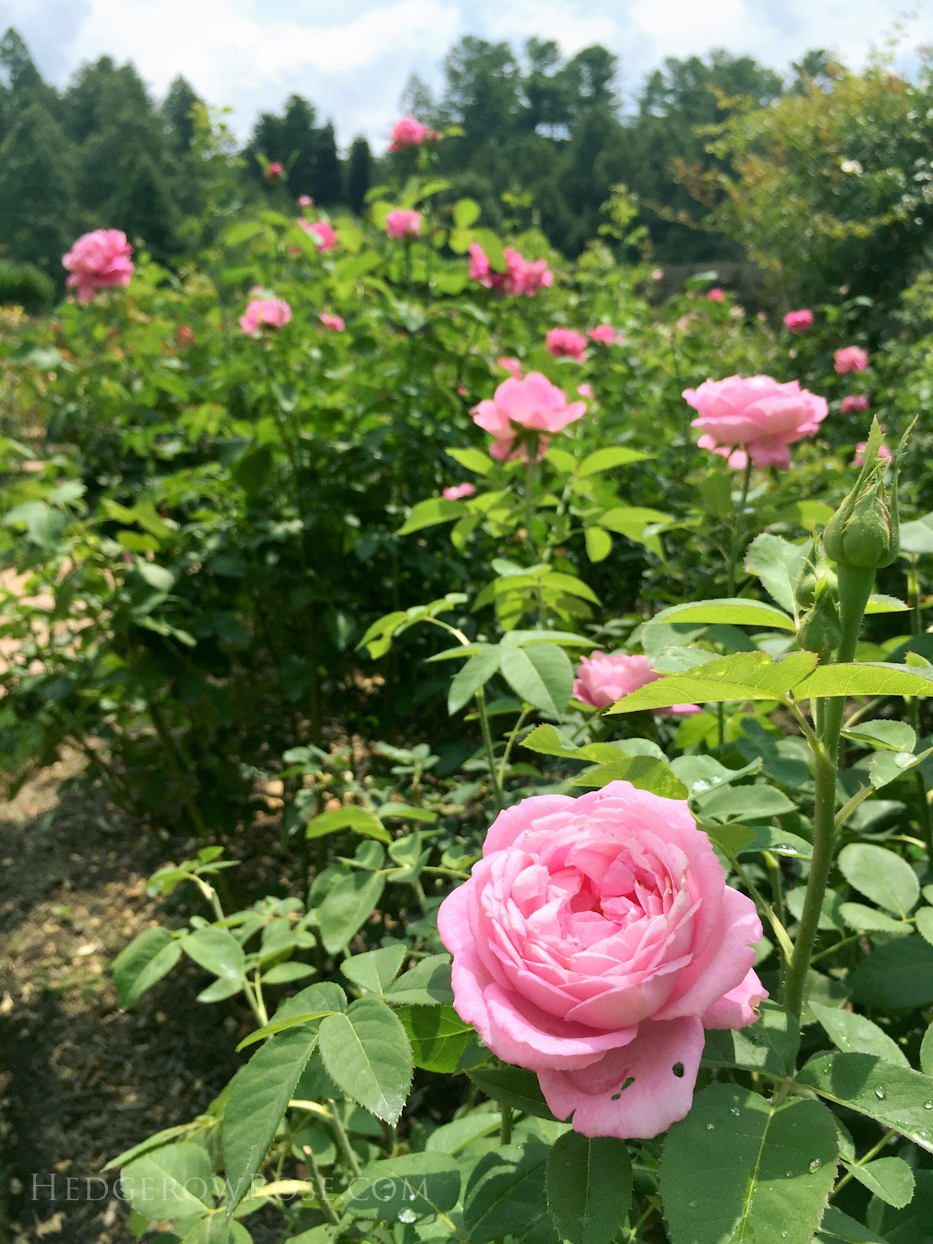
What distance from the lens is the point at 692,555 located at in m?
2.09

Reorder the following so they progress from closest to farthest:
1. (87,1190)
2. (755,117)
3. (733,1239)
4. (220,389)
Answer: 1. (733,1239)
2. (87,1190)
3. (220,389)
4. (755,117)

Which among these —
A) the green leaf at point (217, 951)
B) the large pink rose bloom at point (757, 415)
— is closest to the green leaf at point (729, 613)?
the large pink rose bloom at point (757, 415)

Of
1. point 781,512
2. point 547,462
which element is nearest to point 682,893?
point 781,512

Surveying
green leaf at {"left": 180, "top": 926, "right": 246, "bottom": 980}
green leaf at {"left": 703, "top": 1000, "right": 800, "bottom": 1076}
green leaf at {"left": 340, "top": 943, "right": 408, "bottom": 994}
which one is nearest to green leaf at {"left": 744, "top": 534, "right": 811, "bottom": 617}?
green leaf at {"left": 703, "top": 1000, "right": 800, "bottom": 1076}

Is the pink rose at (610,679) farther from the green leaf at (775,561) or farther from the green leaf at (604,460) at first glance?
the green leaf at (604,460)

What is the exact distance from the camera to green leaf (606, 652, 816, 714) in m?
0.42

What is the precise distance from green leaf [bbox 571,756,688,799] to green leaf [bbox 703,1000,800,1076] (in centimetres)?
14

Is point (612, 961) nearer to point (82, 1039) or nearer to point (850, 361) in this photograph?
point (82, 1039)

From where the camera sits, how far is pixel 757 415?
3.34 feet

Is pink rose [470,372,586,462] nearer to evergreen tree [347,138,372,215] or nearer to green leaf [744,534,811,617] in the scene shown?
green leaf [744,534,811,617]

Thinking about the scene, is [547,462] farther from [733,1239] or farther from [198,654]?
[733,1239]

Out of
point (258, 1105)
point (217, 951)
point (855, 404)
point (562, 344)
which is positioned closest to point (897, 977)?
point (258, 1105)

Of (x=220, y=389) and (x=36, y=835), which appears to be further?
(x=36, y=835)

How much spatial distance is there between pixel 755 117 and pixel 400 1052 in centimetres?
1126
